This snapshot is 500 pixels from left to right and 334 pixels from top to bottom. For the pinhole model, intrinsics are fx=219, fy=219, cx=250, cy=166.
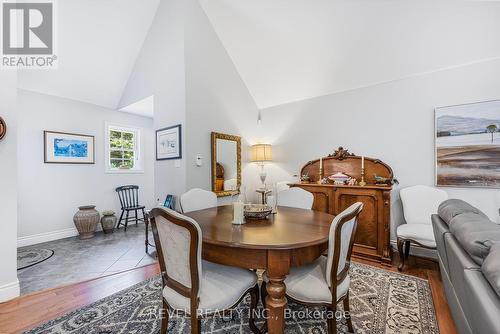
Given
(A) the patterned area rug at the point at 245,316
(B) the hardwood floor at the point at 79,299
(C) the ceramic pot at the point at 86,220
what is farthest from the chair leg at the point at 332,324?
(C) the ceramic pot at the point at 86,220

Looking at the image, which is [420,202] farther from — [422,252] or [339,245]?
[339,245]

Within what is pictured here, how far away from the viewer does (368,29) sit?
8.82 ft

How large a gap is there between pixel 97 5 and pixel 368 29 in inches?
146

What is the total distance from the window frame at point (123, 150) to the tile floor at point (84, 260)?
131 cm

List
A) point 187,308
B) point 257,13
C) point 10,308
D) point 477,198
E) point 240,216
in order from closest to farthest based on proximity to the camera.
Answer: point 187,308 → point 240,216 → point 10,308 → point 477,198 → point 257,13

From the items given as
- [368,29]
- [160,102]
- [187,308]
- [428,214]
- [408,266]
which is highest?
[368,29]

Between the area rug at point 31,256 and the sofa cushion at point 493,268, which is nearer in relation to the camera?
the sofa cushion at point 493,268

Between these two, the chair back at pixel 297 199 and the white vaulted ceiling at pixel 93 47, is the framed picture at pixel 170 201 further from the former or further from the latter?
the white vaulted ceiling at pixel 93 47

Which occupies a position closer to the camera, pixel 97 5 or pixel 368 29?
pixel 368 29

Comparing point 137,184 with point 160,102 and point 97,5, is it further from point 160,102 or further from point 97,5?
point 97,5

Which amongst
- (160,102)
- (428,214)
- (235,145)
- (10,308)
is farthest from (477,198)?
(10,308)

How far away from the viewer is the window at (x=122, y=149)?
4.47 m

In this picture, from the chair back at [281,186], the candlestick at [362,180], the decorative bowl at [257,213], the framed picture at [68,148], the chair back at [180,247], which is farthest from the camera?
the chair back at [281,186]

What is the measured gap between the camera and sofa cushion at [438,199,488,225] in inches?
59.7
